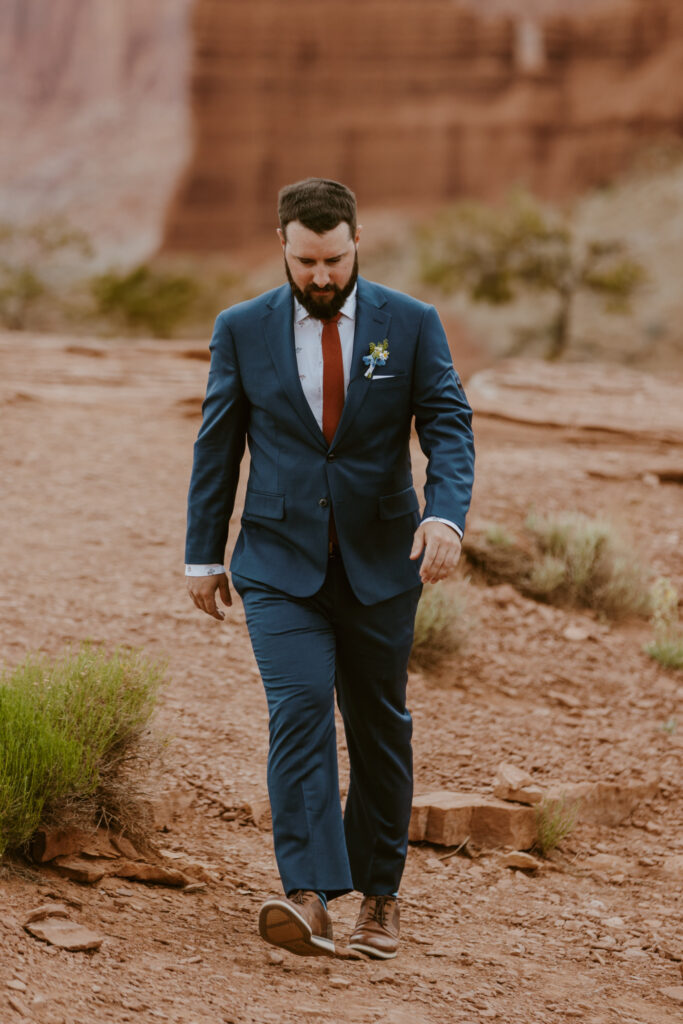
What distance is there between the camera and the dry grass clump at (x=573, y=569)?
727cm

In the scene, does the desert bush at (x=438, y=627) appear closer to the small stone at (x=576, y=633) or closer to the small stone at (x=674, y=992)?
the small stone at (x=576, y=633)

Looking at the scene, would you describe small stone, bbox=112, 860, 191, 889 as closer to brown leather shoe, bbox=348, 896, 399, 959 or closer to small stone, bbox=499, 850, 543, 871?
brown leather shoe, bbox=348, 896, 399, 959

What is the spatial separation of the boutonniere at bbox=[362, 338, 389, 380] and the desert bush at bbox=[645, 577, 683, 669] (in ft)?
13.1

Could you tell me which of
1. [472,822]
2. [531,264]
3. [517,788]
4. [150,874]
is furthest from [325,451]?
[531,264]

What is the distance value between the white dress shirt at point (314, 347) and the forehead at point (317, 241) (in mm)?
167

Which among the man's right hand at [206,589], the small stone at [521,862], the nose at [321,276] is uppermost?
the nose at [321,276]

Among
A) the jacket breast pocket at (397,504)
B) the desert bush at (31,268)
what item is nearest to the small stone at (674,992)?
the jacket breast pocket at (397,504)

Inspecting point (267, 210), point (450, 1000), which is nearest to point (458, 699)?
point (450, 1000)

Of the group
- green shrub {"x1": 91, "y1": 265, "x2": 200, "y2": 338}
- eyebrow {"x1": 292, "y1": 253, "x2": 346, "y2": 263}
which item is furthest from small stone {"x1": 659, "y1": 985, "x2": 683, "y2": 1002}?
green shrub {"x1": 91, "y1": 265, "x2": 200, "y2": 338}

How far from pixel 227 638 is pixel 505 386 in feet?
26.5

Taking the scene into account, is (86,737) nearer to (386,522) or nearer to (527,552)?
(386,522)

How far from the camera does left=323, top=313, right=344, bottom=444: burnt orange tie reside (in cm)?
316

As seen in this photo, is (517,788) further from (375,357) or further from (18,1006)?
(18,1006)

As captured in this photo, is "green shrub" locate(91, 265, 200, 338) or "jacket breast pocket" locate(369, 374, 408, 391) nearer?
"jacket breast pocket" locate(369, 374, 408, 391)
